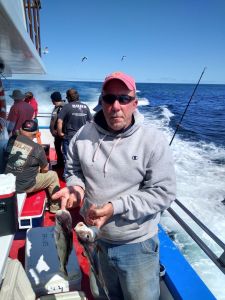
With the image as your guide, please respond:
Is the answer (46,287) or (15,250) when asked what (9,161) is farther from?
(46,287)

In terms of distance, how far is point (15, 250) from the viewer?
12.0 feet

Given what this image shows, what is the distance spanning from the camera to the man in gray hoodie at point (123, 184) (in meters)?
1.77

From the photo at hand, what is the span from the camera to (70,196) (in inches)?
76.6

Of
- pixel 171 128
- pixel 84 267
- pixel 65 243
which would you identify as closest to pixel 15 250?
pixel 84 267

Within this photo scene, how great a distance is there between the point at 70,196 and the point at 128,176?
1.54ft

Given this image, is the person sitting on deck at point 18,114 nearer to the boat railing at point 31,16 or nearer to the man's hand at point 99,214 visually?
the boat railing at point 31,16

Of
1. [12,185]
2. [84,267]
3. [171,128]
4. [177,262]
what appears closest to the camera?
[12,185]

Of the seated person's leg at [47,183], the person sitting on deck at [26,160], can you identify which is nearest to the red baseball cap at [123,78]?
the person sitting on deck at [26,160]

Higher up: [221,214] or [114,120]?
[114,120]

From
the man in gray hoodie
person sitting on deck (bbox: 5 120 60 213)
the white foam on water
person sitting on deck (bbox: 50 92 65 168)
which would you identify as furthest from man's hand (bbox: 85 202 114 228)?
person sitting on deck (bbox: 50 92 65 168)

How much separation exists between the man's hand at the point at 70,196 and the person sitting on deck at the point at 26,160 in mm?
2434

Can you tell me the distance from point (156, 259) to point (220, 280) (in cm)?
318

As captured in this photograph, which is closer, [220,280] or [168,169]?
[168,169]

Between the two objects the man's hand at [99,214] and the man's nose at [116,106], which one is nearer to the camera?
the man's hand at [99,214]
